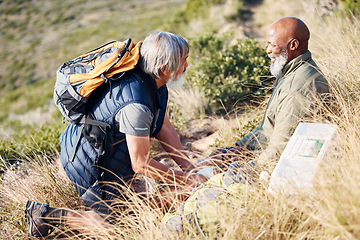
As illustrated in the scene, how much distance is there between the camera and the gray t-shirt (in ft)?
7.83

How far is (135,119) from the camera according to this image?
2.38m

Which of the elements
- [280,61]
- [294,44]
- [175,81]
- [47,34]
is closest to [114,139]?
[175,81]

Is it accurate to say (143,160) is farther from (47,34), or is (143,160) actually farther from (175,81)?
(47,34)

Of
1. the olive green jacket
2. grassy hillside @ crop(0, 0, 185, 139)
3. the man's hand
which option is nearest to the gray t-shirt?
the man's hand

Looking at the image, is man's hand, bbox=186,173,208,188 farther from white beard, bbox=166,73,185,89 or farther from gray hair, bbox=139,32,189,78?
gray hair, bbox=139,32,189,78

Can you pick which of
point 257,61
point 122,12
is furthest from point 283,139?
point 122,12

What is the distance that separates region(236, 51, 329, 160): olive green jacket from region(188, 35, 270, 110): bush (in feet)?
5.16

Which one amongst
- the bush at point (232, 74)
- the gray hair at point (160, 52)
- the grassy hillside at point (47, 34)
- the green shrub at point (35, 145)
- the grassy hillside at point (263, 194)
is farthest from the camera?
the grassy hillside at point (47, 34)

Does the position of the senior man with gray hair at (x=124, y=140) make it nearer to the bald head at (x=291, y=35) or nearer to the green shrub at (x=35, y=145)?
the bald head at (x=291, y=35)

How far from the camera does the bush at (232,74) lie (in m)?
4.55

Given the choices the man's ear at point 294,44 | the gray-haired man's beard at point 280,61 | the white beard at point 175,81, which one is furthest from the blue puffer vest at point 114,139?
the man's ear at point 294,44

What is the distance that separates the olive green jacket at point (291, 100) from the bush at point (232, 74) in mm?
1572

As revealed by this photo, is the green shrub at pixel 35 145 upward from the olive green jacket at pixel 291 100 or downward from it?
downward

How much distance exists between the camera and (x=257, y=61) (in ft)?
15.4
